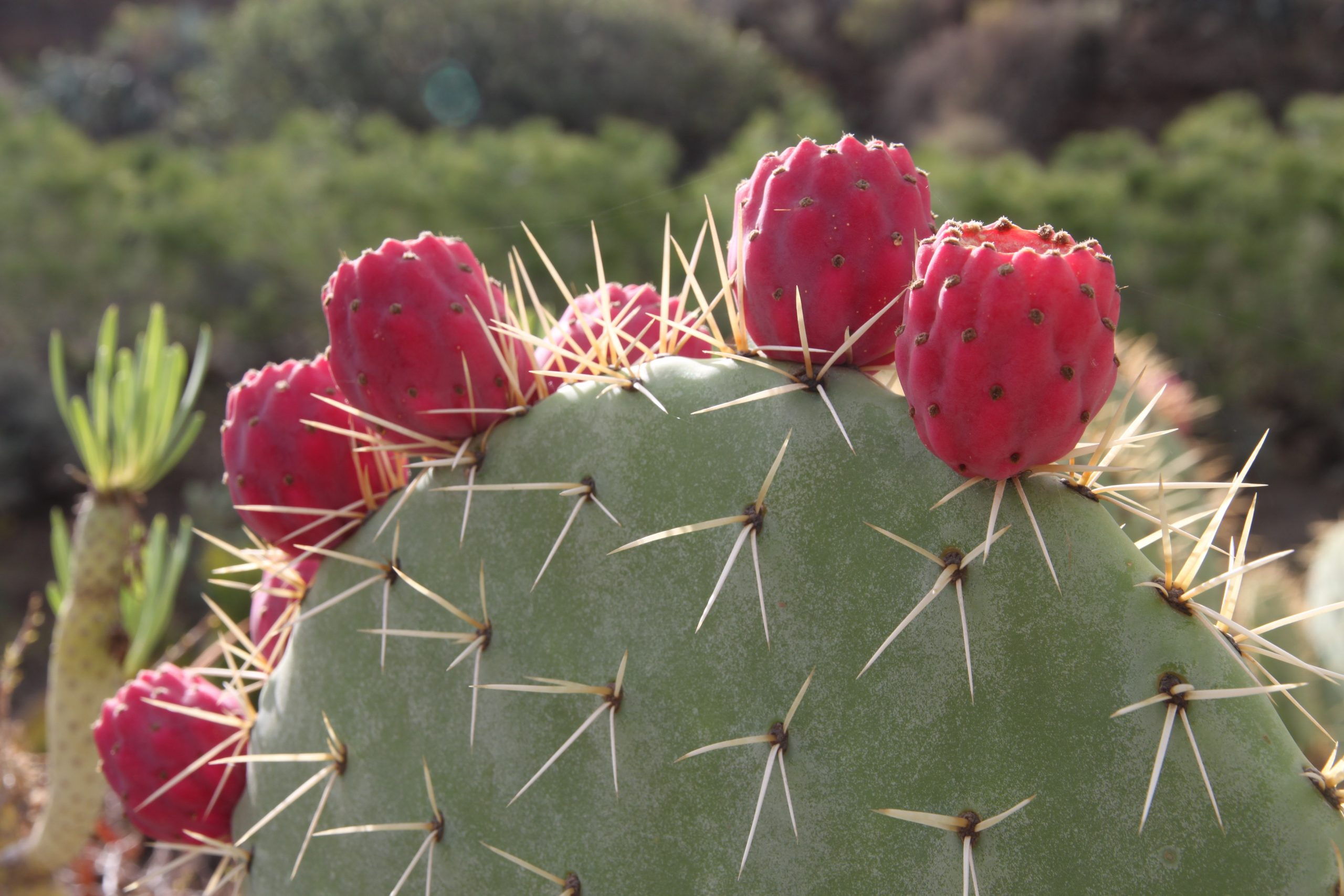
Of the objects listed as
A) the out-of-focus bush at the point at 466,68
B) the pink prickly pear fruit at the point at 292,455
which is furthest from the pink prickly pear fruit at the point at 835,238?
the out-of-focus bush at the point at 466,68

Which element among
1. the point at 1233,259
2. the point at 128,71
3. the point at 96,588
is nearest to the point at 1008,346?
the point at 96,588

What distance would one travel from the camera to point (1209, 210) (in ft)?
19.8

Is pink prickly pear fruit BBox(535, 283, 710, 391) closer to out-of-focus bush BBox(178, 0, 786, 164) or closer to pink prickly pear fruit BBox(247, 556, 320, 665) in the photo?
pink prickly pear fruit BBox(247, 556, 320, 665)

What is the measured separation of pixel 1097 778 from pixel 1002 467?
0.72ft

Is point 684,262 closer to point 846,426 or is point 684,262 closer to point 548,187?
point 846,426

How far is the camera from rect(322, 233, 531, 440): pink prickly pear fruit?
33.2 inches

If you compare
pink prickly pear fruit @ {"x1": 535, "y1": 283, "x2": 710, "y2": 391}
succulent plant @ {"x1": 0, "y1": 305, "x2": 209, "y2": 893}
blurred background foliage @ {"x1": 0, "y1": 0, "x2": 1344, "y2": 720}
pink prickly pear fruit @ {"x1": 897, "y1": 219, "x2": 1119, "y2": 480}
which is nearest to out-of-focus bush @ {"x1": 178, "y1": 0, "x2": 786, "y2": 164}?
blurred background foliage @ {"x1": 0, "y1": 0, "x2": 1344, "y2": 720}

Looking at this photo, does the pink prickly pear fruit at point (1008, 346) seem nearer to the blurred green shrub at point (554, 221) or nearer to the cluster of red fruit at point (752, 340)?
the cluster of red fruit at point (752, 340)

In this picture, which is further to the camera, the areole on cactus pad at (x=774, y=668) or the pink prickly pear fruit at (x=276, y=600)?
the pink prickly pear fruit at (x=276, y=600)

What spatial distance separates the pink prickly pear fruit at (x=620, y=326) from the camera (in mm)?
907

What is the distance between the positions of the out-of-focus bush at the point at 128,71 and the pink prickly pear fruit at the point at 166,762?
492 inches

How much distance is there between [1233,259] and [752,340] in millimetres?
6037

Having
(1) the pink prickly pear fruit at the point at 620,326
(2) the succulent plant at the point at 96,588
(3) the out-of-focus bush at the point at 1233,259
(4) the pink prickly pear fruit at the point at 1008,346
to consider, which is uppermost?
(4) the pink prickly pear fruit at the point at 1008,346

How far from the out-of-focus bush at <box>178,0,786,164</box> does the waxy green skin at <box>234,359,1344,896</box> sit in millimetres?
10420
